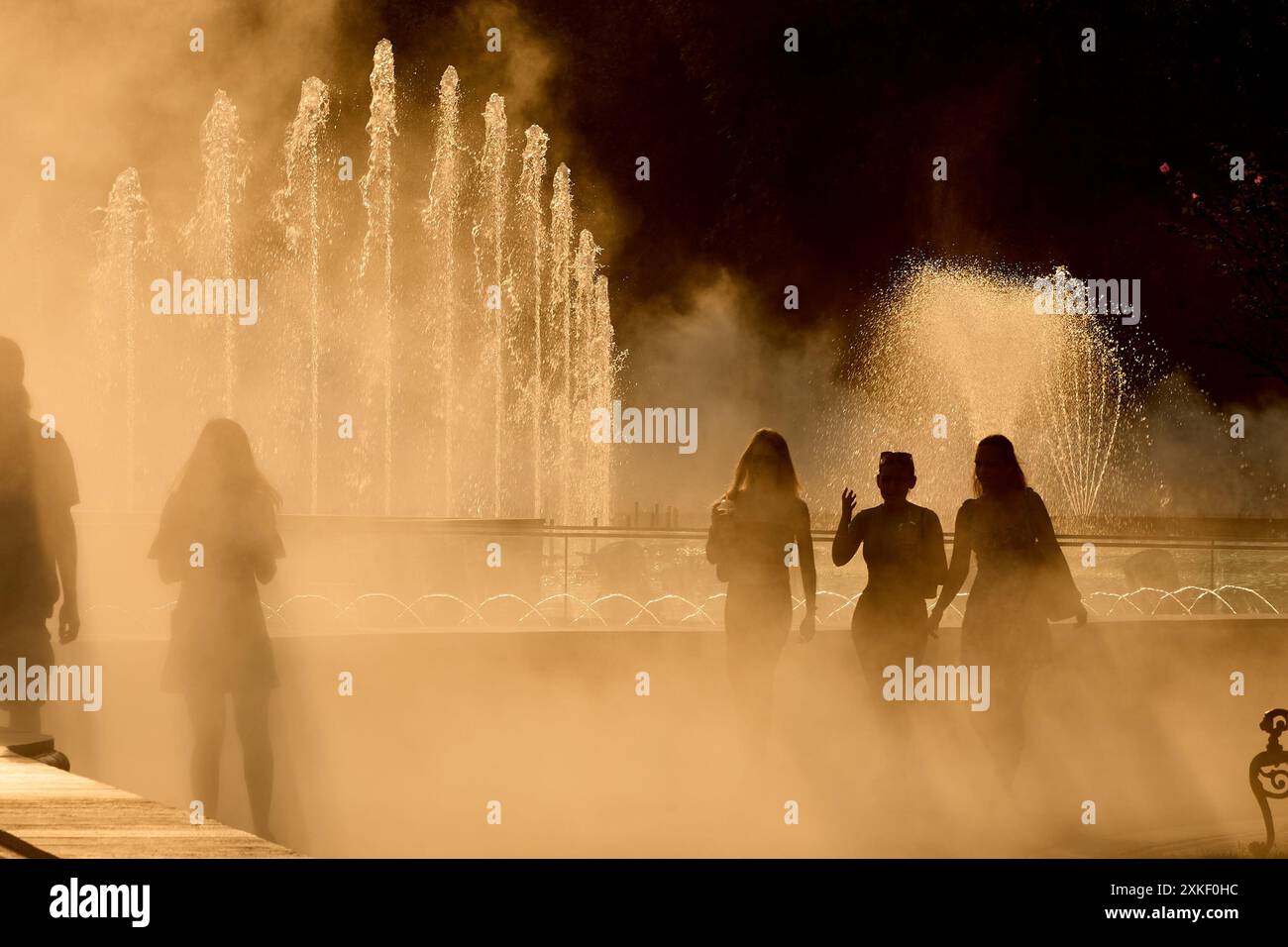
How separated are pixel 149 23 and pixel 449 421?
10232 millimetres

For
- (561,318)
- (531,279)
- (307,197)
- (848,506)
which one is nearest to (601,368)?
(561,318)

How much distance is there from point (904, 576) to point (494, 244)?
1112 inches

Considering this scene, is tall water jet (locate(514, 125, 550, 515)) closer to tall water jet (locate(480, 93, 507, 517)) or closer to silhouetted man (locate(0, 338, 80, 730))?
tall water jet (locate(480, 93, 507, 517))

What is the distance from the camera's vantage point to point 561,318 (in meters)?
34.4

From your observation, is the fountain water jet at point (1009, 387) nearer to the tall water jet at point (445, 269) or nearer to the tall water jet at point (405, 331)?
the tall water jet at point (405, 331)

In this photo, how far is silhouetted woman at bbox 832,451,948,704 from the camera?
665 centimetres

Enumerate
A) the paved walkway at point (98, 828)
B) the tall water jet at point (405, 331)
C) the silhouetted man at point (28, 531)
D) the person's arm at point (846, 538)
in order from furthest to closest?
the tall water jet at point (405, 331) < the person's arm at point (846, 538) < the silhouetted man at point (28, 531) < the paved walkway at point (98, 828)

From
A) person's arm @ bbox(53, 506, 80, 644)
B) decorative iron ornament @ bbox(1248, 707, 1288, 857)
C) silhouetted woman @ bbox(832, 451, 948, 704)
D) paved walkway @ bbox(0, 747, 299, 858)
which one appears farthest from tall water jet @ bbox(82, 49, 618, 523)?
paved walkway @ bbox(0, 747, 299, 858)

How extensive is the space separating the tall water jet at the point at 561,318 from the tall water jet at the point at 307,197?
189 inches

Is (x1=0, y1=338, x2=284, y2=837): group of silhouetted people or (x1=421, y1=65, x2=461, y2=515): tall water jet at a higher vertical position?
(x1=421, y1=65, x2=461, y2=515): tall water jet

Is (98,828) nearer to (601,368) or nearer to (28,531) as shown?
(28,531)

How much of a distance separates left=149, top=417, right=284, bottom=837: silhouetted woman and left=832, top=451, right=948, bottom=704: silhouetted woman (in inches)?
90.7

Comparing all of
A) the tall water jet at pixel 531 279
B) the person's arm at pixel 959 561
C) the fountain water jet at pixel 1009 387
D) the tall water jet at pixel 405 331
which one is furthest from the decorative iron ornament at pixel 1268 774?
the tall water jet at pixel 531 279

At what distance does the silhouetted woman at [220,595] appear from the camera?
576 centimetres
